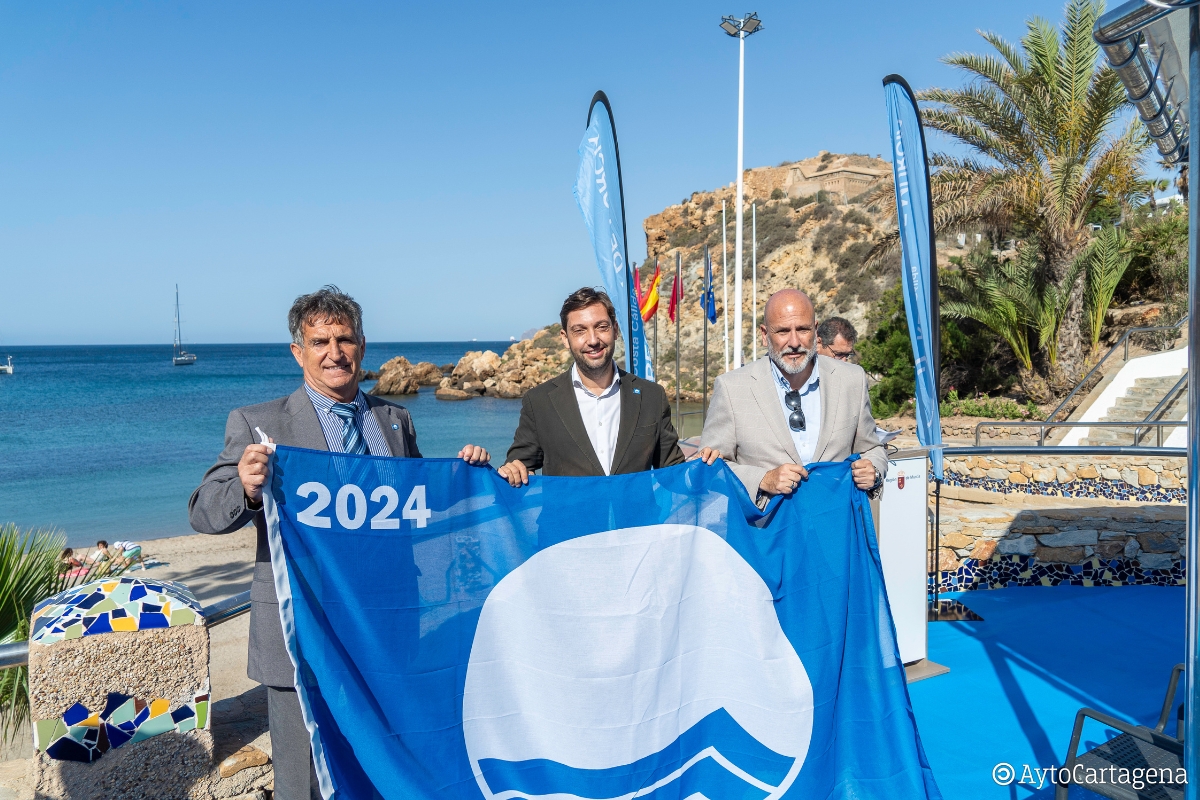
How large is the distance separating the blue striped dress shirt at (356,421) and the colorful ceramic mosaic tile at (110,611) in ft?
2.92

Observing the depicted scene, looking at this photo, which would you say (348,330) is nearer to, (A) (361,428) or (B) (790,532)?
(A) (361,428)

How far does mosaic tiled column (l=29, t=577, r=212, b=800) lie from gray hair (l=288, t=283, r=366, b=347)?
45.4 inches

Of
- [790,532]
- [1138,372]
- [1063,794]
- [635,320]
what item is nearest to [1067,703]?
[1063,794]

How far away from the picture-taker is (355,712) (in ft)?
8.22

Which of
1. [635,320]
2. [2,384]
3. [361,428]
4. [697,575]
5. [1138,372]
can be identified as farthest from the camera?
[2,384]

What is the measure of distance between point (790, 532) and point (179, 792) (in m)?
2.49

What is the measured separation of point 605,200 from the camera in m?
8.09

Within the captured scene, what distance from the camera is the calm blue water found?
873 inches

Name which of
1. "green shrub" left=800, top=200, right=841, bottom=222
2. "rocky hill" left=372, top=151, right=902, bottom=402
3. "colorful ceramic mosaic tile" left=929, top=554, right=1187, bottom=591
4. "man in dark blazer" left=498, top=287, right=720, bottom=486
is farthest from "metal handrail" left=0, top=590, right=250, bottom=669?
"green shrub" left=800, top=200, right=841, bottom=222

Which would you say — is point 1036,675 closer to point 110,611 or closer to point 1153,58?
point 1153,58

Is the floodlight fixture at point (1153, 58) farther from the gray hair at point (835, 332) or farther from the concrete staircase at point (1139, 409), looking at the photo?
A: the concrete staircase at point (1139, 409)

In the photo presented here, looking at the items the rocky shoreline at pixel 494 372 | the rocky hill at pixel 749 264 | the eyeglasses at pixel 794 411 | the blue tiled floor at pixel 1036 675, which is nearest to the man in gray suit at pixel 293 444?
the eyeglasses at pixel 794 411

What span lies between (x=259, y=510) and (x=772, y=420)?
218cm

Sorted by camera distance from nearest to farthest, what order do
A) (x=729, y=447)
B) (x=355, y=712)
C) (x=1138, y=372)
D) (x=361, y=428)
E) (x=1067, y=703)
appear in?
(x=355, y=712)
(x=361, y=428)
(x=729, y=447)
(x=1067, y=703)
(x=1138, y=372)
